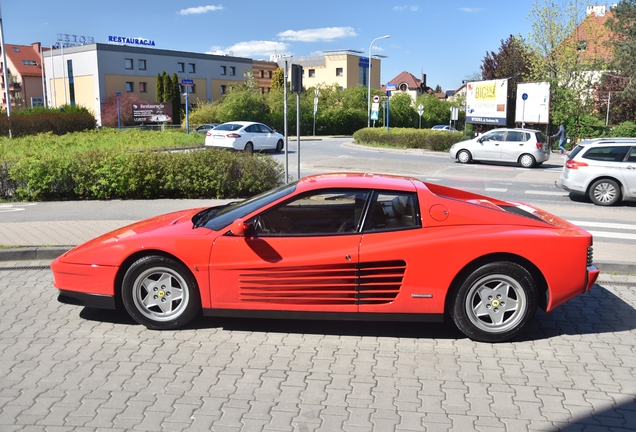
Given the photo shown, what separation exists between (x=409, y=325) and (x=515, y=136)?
20.0 meters

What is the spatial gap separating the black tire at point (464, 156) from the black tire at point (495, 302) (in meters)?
20.4

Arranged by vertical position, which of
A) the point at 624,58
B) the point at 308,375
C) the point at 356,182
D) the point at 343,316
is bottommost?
the point at 308,375

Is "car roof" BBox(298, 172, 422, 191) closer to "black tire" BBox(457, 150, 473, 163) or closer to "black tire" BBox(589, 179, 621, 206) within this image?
"black tire" BBox(589, 179, 621, 206)

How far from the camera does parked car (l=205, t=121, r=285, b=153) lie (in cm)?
2666

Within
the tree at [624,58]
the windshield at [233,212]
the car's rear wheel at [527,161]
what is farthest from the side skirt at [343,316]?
Result: the tree at [624,58]

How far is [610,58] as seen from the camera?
4050cm

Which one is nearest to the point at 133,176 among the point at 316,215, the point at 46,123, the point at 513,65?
the point at 316,215

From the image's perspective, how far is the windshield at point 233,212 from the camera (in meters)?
5.45

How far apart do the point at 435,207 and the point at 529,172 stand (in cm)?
1813

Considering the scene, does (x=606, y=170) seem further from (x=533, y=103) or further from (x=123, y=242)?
(x=533, y=103)

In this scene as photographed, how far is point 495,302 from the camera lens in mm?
5117

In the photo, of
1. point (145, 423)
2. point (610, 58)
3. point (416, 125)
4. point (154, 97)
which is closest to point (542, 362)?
point (145, 423)

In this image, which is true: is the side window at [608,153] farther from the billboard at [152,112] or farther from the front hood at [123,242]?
the billboard at [152,112]

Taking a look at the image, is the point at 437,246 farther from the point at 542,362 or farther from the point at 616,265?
the point at 616,265
